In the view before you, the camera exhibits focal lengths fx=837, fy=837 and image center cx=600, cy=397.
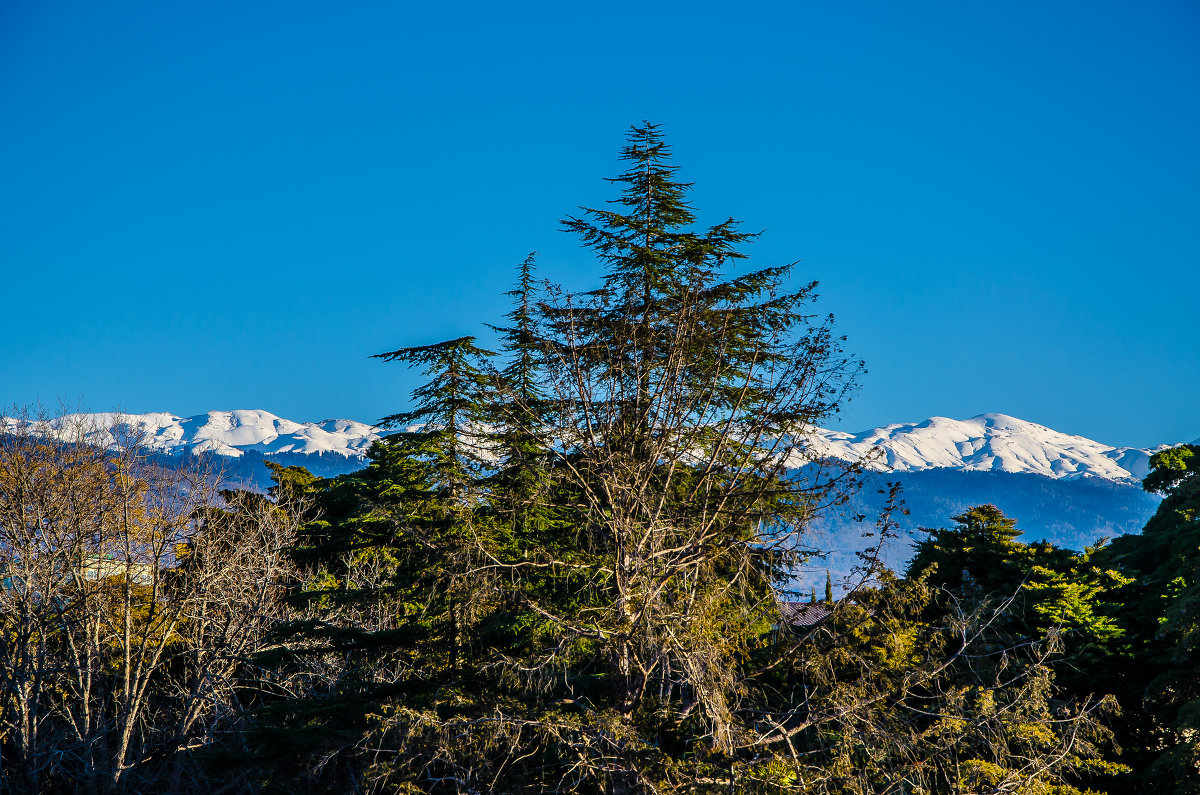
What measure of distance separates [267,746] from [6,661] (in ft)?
25.3

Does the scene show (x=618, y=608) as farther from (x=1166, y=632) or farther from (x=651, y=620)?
(x=1166, y=632)

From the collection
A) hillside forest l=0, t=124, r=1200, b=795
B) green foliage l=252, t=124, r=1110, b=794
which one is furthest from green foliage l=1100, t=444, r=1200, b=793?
green foliage l=252, t=124, r=1110, b=794

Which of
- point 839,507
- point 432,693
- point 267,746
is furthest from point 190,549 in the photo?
point 839,507

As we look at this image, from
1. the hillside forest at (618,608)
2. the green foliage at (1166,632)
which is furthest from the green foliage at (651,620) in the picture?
the green foliage at (1166,632)

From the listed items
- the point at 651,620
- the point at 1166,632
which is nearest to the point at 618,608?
the point at 651,620

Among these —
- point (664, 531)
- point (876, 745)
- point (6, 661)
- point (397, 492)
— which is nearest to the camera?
point (876, 745)

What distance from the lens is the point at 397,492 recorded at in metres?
19.4

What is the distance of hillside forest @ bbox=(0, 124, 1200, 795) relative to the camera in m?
10.8

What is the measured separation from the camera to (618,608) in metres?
10.8

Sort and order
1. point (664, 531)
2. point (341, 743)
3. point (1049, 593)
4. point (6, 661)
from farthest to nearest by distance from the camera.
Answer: point (1049, 593)
point (6, 661)
point (341, 743)
point (664, 531)

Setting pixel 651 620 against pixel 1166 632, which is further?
pixel 1166 632

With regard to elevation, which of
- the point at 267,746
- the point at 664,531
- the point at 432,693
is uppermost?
the point at 664,531

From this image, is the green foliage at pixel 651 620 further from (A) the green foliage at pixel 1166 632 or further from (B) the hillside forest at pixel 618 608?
(A) the green foliage at pixel 1166 632

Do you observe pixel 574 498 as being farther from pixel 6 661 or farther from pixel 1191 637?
pixel 6 661
